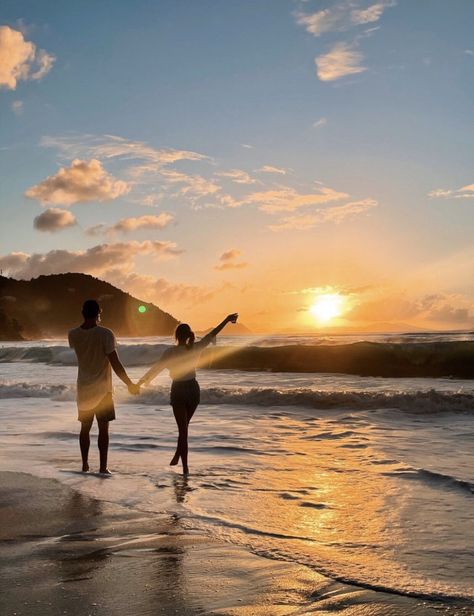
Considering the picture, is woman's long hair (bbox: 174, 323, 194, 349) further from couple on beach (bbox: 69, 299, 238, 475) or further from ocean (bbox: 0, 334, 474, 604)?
ocean (bbox: 0, 334, 474, 604)

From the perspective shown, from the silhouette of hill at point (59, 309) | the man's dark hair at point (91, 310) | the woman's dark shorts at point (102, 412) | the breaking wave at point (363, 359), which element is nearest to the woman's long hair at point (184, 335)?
the man's dark hair at point (91, 310)

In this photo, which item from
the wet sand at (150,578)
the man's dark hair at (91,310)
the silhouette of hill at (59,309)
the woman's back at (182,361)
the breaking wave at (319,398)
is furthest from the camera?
the silhouette of hill at (59,309)

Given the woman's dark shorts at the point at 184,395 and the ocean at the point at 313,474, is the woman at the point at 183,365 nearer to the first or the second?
the woman's dark shorts at the point at 184,395

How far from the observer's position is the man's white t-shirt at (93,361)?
7.53 metres

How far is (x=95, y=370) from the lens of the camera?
24.9 feet

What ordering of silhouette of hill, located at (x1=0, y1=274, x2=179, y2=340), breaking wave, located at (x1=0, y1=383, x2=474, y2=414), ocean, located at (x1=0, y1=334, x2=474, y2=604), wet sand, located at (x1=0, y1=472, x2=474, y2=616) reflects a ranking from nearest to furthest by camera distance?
1. wet sand, located at (x1=0, y1=472, x2=474, y2=616)
2. ocean, located at (x1=0, y1=334, x2=474, y2=604)
3. breaking wave, located at (x1=0, y1=383, x2=474, y2=414)
4. silhouette of hill, located at (x1=0, y1=274, x2=179, y2=340)

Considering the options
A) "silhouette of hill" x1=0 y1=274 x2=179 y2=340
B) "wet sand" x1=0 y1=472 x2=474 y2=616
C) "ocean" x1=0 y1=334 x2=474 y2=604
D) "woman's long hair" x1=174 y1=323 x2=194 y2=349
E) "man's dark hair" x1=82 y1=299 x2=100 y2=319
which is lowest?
"ocean" x1=0 y1=334 x2=474 y2=604

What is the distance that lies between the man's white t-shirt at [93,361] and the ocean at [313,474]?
3.16 feet

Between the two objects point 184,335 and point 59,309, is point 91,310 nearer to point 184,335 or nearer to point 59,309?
point 184,335

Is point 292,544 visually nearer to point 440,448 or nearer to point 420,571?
point 420,571

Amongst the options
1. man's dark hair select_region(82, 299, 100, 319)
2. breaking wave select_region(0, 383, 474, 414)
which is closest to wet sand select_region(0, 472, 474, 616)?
man's dark hair select_region(82, 299, 100, 319)

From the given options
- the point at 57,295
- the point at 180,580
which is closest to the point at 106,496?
the point at 180,580

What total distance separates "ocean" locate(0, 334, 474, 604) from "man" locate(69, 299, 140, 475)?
23.4 inches

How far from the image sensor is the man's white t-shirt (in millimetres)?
7531
